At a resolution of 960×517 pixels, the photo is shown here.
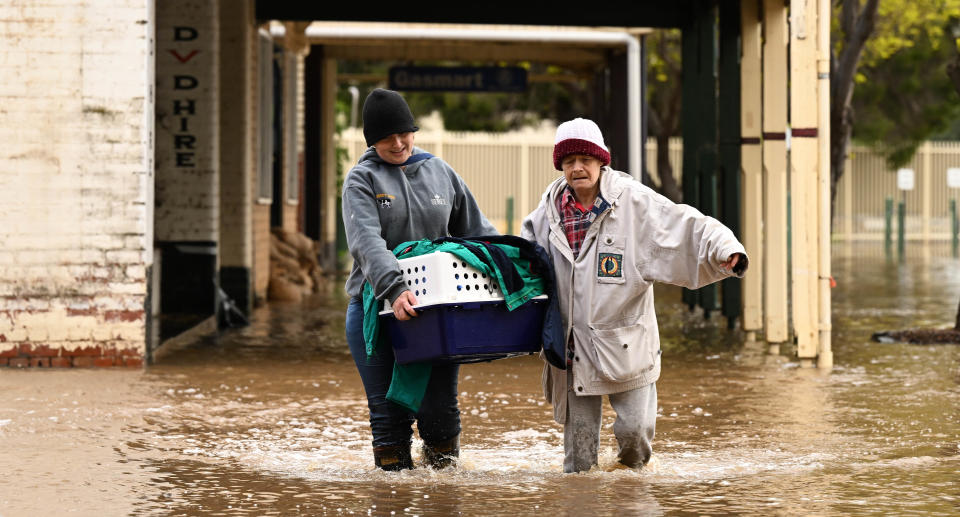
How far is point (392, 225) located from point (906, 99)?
33479 millimetres

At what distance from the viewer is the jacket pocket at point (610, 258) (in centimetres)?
622

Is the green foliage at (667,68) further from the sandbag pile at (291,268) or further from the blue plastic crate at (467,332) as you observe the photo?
the blue plastic crate at (467,332)

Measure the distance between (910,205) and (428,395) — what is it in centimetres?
3357

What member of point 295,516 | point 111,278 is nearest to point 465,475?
point 295,516

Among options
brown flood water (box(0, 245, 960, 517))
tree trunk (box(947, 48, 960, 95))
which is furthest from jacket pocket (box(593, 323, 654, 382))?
tree trunk (box(947, 48, 960, 95))

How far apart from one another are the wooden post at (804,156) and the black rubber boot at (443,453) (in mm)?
4486

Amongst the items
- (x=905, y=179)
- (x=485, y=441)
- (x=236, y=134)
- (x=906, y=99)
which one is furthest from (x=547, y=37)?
(x=906, y=99)

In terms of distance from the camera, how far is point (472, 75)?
22266mm

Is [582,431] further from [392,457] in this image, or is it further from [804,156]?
[804,156]

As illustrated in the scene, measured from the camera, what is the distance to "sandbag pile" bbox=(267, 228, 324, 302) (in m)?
17.4

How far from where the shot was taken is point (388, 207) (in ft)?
20.6

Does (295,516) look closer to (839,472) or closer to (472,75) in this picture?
(839,472)

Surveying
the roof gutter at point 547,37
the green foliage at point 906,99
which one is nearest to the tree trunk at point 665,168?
the green foliage at point 906,99

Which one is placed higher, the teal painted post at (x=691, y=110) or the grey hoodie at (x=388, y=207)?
the teal painted post at (x=691, y=110)
